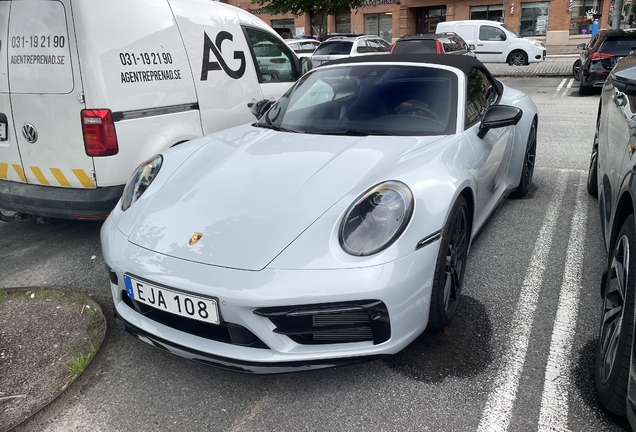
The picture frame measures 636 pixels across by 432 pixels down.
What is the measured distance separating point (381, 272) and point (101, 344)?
5.19ft

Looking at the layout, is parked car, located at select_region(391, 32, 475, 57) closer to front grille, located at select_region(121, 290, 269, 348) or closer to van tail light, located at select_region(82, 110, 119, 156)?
van tail light, located at select_region(82, 110, 119, 156)

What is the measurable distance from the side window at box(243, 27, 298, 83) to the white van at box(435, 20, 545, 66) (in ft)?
52.3

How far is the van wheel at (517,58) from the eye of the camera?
19.3 metres

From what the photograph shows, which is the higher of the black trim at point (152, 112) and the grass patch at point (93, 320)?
the black trim at point (152, 112)

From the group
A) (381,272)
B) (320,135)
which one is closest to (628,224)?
(381,272)

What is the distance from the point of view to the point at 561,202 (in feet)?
15.7

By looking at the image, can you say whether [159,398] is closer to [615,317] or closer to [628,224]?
[615,317]

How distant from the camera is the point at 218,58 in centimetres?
475

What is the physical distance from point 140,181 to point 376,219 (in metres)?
1.48

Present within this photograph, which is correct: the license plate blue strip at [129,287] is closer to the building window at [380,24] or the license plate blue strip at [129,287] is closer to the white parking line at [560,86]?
the white parking line at [560,86]

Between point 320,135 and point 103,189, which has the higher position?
point 320,135

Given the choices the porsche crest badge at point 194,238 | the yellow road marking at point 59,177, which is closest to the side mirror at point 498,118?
the porsche crest badge at point 194,238

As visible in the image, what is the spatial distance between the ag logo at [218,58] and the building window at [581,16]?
2904 cm

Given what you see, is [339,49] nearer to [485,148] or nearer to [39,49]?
[39,49]
